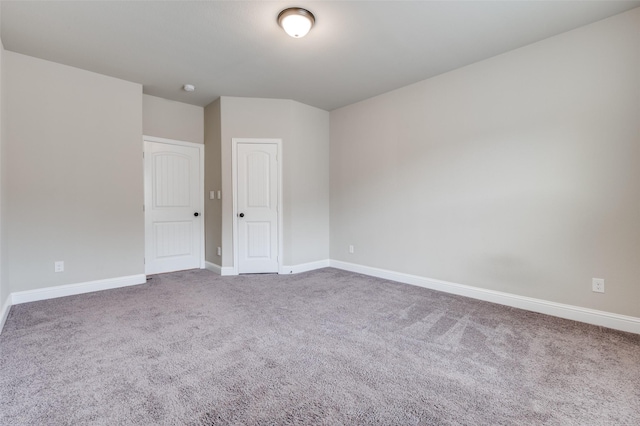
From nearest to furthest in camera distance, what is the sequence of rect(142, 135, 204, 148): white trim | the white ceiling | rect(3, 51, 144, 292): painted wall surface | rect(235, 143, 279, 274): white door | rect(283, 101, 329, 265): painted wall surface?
the white ceiling
rect(3, 51, 144, 292): painted wall surface
rect(142, 135, 204, 148): white trim
rect(235, 143, 279, 274): white door
rect(283, 101, 329, 265): painted wall surface

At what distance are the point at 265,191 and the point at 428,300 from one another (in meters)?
2.80

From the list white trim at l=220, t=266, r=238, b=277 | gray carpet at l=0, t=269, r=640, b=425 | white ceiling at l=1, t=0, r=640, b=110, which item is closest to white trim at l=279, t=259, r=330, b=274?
white trim at l=220, t=266, r=238, b=277

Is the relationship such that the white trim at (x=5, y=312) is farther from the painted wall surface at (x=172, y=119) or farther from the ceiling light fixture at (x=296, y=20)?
the ceiling light fixture at (x=296, y=20)

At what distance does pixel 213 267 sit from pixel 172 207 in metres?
1.16

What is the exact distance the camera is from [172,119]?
464 cm

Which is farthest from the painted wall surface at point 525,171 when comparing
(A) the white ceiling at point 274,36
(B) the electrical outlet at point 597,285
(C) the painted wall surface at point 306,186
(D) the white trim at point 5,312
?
(D) the white trim at point 5,312

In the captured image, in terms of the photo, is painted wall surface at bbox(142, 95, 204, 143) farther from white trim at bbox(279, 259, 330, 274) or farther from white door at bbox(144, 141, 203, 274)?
white trim at bbox(279, 259, 330, 274)

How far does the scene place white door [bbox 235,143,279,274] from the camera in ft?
14.9

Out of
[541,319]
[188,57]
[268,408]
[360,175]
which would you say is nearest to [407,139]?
[360,175]

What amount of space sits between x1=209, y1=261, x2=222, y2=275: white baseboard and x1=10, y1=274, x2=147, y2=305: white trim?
967mm

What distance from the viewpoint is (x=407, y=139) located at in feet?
13.1

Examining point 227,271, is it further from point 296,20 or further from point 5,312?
point 296,20

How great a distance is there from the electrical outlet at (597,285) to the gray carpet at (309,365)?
1.12 feet

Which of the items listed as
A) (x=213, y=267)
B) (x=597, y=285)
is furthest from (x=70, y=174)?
(x=597, y=285)
